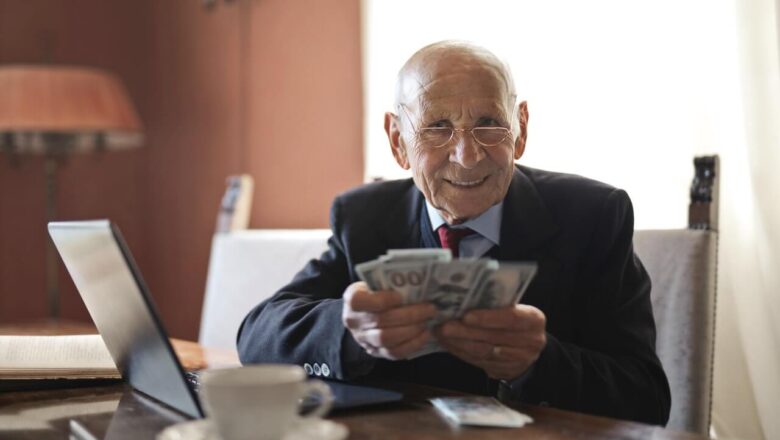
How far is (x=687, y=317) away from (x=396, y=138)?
624 mm

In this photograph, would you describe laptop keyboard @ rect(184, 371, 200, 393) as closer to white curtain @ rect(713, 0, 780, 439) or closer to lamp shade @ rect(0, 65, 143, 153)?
white curtain @ rect(713, 0, 780, 439)

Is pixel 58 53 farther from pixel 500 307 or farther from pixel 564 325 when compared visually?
pixel 500 307

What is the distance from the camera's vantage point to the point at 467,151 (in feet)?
4.96

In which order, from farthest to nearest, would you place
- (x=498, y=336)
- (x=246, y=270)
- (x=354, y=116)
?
(x=354, y=116), (x=246, y=270), (x=498, y=336)

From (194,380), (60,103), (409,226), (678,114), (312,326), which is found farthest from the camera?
(60,103)

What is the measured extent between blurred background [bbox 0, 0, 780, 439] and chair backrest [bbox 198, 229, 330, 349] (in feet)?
1.29

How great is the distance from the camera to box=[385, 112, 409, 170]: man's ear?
1692mm

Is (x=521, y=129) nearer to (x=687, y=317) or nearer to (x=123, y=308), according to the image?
(x=687, y=317)

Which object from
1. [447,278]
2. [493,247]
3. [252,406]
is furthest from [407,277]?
[493,247]

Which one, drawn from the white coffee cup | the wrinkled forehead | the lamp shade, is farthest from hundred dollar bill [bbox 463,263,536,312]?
the lamp shade

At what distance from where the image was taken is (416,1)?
2641 mm

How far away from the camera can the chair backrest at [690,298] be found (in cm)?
155

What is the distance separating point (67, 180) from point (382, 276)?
3.34 metres

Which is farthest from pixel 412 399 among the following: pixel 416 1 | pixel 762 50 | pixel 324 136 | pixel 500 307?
pixel 324 136
